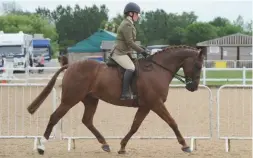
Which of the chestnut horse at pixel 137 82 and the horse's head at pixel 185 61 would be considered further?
the horse's head at pixel 185 61

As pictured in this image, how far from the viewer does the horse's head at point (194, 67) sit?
8.58m

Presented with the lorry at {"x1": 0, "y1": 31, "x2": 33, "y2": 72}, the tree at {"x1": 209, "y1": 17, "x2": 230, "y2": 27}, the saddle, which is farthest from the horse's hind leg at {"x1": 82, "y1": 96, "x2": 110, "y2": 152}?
the tree at {"x1": 209, "y1": 17, "x2": 230, "y2": 27}

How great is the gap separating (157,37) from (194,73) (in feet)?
264

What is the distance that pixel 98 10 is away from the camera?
92.1 m

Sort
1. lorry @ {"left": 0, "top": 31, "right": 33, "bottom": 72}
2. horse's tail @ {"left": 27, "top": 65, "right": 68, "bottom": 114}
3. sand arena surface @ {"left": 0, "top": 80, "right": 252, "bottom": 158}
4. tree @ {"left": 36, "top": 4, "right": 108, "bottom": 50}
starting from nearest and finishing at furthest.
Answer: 1. sand arena surface @ {"left": 0, "top": 80, "right": 252, "bottom": 158}
2. horse's tail @ {"left": 27, "top": 65, "right": 68, "bottom": 114}
3. lorry @ {"left": 0, "top": 31, "right": 33, "bottom": 72}
4. tree @ {"left": 36, "top": 4, "right": 108, "bottom": 50}

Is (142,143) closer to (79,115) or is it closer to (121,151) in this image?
(121,151)

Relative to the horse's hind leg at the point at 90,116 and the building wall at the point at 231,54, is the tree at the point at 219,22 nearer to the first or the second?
the building wall at the point at 231,54

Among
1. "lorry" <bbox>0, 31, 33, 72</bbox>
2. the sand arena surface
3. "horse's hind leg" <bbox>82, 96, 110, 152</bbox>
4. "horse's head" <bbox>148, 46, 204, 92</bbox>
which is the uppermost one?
"lorry" <bbox>0, 31, 33, 72</bbox>

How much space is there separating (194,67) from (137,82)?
1039 mm

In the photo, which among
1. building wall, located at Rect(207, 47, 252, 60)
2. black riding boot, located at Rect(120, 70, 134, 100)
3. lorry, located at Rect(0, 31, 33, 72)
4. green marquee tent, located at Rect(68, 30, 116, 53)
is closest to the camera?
black riding boot, located at Rect(120, 70, 134, 100)

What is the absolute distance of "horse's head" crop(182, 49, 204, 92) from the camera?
28.1ft

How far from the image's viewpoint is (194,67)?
859cm

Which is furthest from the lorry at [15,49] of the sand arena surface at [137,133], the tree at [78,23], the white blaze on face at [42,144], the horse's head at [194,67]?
the tree at [78,23]

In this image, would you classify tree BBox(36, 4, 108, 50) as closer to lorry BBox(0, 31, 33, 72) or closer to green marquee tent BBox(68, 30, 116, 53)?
lorry BBox(0, 31, 33, 72)
